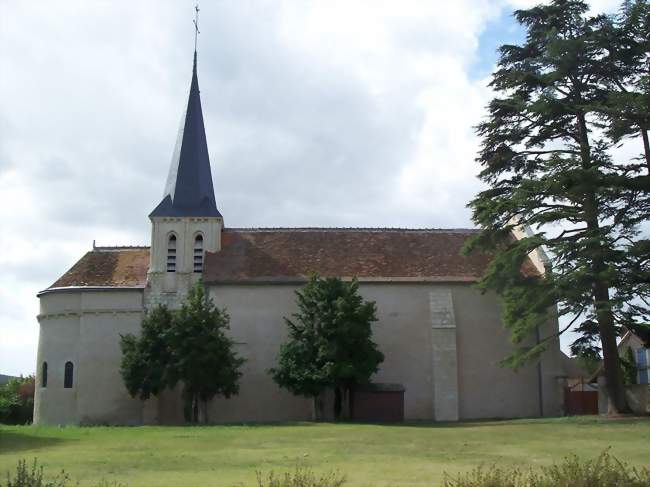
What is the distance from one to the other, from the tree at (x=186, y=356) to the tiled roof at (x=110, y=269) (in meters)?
5.07

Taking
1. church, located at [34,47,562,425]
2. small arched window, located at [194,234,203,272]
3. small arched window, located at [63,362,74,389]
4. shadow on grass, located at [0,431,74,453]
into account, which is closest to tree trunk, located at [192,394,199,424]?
church, located at [34,47,562,425]

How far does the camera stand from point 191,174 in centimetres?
4238

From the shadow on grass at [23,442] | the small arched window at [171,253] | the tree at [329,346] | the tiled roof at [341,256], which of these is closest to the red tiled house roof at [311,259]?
the tiled roof at [341,256]

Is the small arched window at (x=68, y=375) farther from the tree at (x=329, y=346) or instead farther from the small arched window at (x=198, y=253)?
the tree at (x=329, y=346)

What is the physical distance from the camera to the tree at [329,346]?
33406 mm

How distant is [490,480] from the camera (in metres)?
10.6

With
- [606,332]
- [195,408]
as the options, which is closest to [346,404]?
[195,408]

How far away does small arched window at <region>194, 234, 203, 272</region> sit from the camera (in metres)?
40.5

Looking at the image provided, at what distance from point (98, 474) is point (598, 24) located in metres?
26.6

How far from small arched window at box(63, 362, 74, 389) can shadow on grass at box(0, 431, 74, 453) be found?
36.8 ft

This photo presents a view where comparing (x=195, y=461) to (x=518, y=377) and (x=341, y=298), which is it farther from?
(x=518, y=377)

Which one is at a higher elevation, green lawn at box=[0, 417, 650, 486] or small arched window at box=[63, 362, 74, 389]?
small arched window at box=[63, 362, 74, 389]

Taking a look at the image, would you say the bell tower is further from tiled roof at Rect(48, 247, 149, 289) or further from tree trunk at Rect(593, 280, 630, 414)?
tree trunk at Rect(593, 280, 630, 414)

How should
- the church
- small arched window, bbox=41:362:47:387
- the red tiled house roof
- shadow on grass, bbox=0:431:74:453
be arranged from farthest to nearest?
the red tiled house roof
small arched window, bbox=41:362:47:387
the church
shadow on grass, bbox=0:431:74:453
